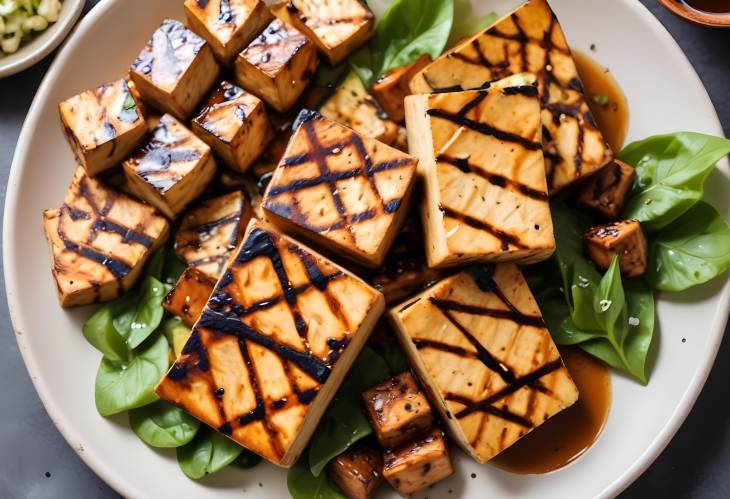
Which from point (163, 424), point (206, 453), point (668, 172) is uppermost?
point (668, 172)

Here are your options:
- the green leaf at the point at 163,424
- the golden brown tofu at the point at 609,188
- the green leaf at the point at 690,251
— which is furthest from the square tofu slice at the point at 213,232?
the green leaf at the point at 690,251

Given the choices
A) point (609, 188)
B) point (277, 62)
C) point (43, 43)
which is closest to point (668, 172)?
point (609, 188)

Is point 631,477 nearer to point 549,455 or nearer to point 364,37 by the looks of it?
point 549,455

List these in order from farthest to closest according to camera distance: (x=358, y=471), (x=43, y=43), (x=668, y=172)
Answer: (x=43, y=43) → (x=668, y=172) → (x=358, y=471)

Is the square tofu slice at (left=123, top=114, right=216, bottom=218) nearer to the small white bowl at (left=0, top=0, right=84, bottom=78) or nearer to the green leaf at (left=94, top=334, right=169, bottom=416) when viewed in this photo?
the green leaf at (left=94, top=334, right=169, bottom=416)

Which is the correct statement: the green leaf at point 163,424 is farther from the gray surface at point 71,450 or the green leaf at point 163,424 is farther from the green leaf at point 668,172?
the green leaf at point 668,172

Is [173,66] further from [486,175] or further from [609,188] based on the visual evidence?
[609,188]

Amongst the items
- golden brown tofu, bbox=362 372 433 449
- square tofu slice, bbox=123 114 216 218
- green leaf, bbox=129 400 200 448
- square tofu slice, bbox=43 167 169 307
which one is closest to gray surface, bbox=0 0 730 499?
green leaf, bbox=129 400 200 448
